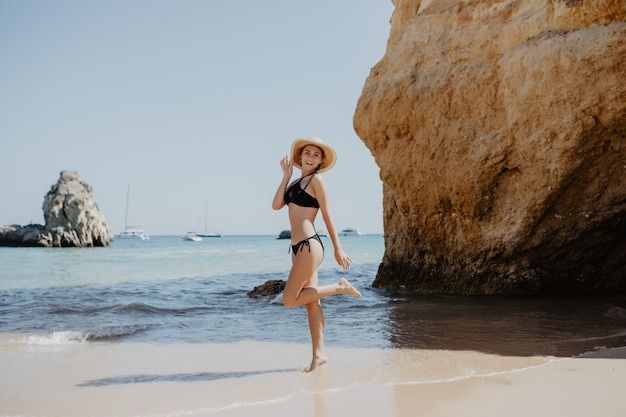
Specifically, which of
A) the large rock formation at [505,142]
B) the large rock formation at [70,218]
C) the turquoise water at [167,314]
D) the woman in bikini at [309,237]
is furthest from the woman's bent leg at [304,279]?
the large rock formation at [70,218]

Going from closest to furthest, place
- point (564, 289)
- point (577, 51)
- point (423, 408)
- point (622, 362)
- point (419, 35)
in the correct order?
point (423, 408) → point (622, 362) → point (577, 51) → point (564, 289) → point (419, 35)

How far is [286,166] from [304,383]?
5.71 ft

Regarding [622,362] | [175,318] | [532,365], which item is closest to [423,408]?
[532,365]

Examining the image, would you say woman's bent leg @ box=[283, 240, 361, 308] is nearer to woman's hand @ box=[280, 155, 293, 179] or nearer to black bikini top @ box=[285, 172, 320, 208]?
black bikini top @ box=[285, 172, 320, 208]

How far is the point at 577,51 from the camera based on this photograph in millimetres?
7379

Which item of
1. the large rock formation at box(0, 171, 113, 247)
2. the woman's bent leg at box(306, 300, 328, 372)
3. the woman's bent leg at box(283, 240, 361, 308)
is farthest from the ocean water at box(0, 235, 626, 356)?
the large rock formation at box(0, 171, 113, 247)

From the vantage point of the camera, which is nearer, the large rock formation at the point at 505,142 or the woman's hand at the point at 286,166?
the woman's hand at the point at 286,166

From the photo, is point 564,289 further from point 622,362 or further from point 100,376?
point 100,376

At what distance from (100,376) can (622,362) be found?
160 inches

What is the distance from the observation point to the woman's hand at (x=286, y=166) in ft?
14.5

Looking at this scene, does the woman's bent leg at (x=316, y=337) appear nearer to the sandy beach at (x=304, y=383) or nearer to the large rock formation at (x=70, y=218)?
the sandy beach at (x=304, y=383)

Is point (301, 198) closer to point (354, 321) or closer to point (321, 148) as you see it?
point (321, 148)

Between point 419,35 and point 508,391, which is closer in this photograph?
point 508,391

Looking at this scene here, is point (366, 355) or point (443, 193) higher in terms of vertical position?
point (443, 193)
